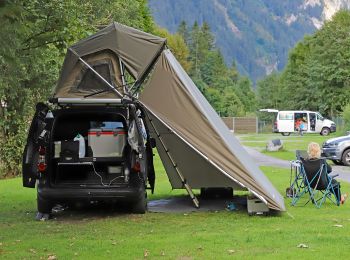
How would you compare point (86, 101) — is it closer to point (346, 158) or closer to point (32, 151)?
point (32, 151)

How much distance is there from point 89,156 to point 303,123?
4540 centimetres

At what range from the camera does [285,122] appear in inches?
2168

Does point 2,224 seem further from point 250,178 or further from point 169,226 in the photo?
point 250,178

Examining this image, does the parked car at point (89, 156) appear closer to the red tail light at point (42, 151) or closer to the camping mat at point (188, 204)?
the red tail light at point (42, 151)

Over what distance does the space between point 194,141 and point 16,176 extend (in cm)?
1303

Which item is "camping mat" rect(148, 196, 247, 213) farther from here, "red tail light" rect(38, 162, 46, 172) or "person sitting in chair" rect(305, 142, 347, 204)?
"red tail light" rect(38, 162, 46, 172)

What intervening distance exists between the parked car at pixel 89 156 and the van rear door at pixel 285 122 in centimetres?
4499

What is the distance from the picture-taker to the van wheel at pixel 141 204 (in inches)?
413

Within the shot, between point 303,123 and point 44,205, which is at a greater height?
point 303,123

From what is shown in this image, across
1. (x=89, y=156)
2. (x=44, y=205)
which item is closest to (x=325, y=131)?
(x=89, y=156)

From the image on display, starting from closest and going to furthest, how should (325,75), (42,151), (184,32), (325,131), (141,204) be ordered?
(42,151)
(141,204)
(325,131)
(325,75)
(184,32)

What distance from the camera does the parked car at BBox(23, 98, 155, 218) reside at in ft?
33.8

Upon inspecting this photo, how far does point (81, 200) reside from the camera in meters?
10.4

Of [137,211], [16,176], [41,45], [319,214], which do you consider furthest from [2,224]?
[16,176]
